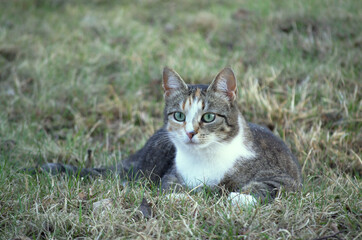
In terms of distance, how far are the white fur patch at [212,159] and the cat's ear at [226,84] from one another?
330mm

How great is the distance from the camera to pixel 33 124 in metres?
4.70

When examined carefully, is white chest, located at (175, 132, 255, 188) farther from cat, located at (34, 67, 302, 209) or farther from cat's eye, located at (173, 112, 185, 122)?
cat's eye, located at (173, 112, 185, 122)

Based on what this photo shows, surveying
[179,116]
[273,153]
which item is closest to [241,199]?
[273,153]

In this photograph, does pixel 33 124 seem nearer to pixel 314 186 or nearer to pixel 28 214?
pixel 28 214

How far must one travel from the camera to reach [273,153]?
11.0ft

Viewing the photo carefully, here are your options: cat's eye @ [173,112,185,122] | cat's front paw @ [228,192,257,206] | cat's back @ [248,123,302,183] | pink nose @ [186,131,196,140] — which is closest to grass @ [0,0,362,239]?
cat's front paw @ [228,192,257,206]

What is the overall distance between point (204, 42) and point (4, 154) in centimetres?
351

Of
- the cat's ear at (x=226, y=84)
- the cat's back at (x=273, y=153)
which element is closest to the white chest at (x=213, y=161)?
the cat's back at (x=273, y=153)

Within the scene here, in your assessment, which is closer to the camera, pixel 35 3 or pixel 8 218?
pixel 8 218

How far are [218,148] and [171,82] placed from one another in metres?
0.67

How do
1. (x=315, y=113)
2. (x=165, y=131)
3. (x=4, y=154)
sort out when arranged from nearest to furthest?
(x=165, y=131), (x=4, y=154), (x=315, y=113)

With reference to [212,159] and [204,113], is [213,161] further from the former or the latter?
[204,113]

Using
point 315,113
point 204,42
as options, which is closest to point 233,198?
point 315,113

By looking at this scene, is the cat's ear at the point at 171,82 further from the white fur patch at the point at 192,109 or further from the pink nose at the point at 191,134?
the pink nose at the point at 191,134
